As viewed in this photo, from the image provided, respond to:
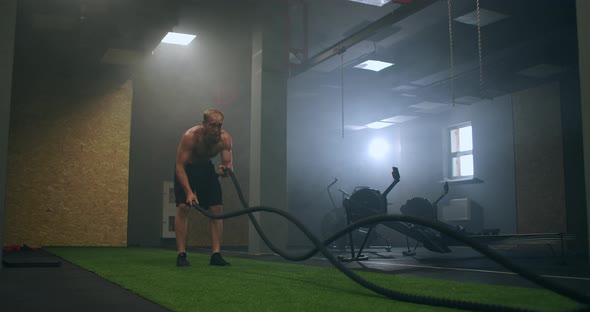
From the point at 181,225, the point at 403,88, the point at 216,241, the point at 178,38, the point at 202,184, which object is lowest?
the point at 216,241

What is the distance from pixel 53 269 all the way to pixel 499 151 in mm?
8595

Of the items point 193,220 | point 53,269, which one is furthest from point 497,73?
point 53,269

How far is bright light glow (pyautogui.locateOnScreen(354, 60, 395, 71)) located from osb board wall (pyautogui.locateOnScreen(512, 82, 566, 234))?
9.20 ft

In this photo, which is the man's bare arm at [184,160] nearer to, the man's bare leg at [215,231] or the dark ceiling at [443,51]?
the man's bare leg at [215,231]

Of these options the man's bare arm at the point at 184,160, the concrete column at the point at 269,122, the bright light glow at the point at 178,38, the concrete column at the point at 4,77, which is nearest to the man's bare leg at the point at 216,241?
the man's bare arm at the point at 184,160

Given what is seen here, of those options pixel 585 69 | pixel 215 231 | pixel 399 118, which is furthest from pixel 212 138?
pixel 399 118

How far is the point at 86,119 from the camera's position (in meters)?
8.09

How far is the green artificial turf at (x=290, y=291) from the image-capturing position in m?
2.19

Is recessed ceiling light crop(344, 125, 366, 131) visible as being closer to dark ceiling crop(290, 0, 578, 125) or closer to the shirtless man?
dark ceiling crop(290, 0, 578, 125)

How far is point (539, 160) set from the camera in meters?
9.48

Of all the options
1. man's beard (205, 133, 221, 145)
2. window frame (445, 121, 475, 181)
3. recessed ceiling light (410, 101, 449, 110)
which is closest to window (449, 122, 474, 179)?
window frame (445, 121, 475, 181)

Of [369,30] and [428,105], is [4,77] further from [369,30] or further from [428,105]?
[428,105]

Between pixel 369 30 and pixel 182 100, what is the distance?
3554mm

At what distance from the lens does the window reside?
1162 cm
